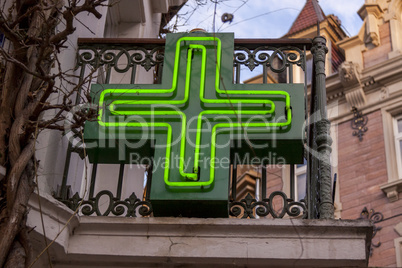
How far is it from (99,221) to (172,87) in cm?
141

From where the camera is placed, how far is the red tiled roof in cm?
2162

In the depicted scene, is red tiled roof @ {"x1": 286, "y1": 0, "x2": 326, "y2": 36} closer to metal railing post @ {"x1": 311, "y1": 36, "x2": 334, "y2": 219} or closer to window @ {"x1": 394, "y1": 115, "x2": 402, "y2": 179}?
window @ {"x1": 394, "y1": 115, "x2": 402, "y2": 179}

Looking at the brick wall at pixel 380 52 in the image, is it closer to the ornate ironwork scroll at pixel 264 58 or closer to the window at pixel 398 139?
the window at pixel 398 139

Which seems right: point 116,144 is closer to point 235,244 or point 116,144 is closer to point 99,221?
point 99,221

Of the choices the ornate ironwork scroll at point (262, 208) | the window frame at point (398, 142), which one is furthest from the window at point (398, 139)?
the ornate ironwork scroll at point (262, 208)

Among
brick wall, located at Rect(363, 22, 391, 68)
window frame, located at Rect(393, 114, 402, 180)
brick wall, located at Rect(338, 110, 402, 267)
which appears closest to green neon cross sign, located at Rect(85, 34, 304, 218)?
brick wall, located at Rect(338, 110, 402, 267)

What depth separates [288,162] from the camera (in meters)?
6.75

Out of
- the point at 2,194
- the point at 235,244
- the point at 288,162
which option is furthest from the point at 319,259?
the point at 2,194

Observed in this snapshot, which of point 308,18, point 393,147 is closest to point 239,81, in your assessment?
point 393,147

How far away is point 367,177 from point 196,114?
11.2 meters

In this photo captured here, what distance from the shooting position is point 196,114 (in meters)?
6.63

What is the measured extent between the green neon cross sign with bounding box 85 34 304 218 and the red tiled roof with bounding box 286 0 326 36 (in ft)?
49.4

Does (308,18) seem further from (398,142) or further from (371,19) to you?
(398,142)

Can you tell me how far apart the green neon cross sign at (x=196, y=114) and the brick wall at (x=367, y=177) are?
984cm
